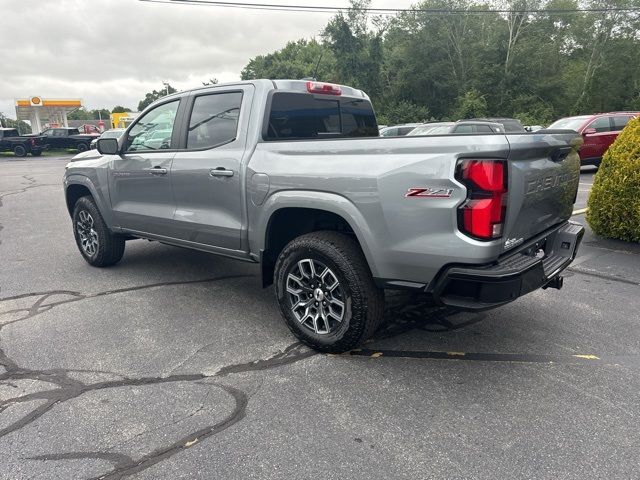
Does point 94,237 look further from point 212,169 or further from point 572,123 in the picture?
point 572,123

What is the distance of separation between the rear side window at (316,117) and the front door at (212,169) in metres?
0.25

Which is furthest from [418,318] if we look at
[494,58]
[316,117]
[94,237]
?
[494,58]

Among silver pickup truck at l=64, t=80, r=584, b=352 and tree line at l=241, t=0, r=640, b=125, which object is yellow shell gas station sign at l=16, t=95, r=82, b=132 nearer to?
tree line at l=241, t=0, r=640, b=125

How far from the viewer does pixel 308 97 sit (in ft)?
13.6

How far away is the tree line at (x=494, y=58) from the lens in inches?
1407

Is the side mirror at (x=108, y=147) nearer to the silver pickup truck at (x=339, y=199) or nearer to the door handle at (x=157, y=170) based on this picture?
the silver pickup truck at (x=339, y=199)

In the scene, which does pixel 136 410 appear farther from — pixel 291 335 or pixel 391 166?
pixel 391 166

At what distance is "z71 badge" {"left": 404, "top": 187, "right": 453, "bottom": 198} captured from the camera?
2.65m

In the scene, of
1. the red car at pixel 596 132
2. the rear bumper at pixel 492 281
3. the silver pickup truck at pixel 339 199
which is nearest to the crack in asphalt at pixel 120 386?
the silver pickup truck at pixel 339 199

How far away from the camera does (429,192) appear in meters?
2.71

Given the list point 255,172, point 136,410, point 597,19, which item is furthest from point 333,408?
point 597,19

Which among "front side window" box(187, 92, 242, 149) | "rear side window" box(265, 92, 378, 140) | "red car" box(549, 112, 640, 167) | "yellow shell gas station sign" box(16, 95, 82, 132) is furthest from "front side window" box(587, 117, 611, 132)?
"yellow shell gas station sign" box(16, 95, 82, 132)

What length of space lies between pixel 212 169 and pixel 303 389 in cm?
195

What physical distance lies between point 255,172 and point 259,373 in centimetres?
147
